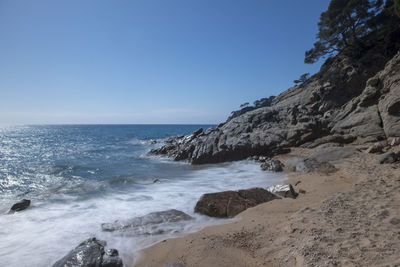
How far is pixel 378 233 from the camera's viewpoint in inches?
133

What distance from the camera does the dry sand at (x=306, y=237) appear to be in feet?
10.0

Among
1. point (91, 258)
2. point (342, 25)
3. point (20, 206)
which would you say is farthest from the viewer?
point (342, 25)

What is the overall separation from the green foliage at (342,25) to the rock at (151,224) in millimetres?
27366

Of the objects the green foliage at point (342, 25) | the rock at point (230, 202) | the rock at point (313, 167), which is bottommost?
the rock at point (230, 202)

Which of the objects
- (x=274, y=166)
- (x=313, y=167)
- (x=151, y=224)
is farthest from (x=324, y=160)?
(x=151, y=224)

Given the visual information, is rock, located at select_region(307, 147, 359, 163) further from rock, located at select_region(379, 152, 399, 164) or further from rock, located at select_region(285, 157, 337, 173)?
rock, located at select_region(379, 152, 399, 164)

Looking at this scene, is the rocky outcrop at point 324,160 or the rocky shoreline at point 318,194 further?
the rocky outcrop at point 324,160

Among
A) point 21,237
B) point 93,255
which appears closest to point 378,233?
point 93,255

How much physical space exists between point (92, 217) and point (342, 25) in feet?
98.9

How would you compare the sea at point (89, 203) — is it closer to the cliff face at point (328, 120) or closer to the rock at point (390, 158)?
the cliff face at point (328, 120)

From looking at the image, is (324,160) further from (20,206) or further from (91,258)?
(20,206)

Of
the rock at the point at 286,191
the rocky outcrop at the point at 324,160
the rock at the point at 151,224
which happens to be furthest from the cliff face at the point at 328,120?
the rock at the point at 151,224

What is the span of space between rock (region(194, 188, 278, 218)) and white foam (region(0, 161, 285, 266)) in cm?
30

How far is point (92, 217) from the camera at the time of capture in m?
6.63
